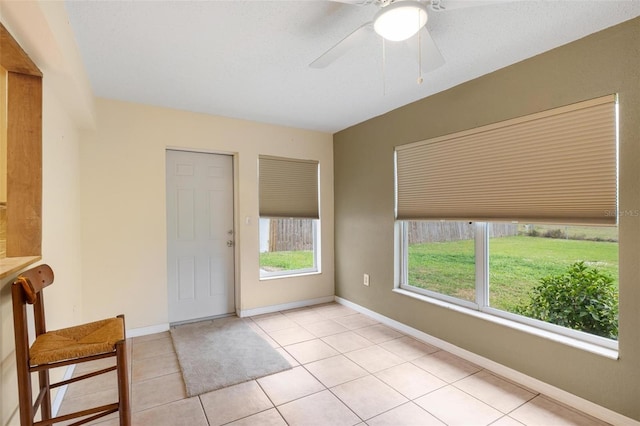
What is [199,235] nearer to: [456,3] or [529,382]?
[456,3]

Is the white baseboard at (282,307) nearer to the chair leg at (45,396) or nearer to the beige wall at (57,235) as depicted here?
the beige wall at (57,235)

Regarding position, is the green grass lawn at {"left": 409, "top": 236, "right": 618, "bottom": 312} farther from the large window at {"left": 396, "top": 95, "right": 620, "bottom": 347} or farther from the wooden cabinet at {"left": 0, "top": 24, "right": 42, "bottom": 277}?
the wooden cabinet at {"left": 0, "top": 24, "right": 42, "bottom": 277}

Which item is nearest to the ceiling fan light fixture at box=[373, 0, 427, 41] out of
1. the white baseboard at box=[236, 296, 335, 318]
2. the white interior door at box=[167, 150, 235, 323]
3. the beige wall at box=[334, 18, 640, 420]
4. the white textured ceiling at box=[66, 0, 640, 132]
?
the white textured ceiling at box=[66, 0, 640, 132]

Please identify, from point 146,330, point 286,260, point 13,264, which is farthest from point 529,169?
point 146,330

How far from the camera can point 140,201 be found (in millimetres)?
3229

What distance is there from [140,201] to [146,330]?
1.37 meters

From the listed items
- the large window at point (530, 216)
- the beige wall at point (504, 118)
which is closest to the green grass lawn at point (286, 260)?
the beige wall at point (504, 118)

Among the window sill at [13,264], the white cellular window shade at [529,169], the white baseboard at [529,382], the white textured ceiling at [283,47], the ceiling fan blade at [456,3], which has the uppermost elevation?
the white textured ceiling at [283,47]

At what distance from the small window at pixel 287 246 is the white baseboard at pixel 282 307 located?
1.31 feet

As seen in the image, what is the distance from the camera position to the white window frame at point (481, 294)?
2.14m

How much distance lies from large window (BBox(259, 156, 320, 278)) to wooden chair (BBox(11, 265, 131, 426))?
234 centimetres

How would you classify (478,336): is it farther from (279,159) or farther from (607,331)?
(279,159)

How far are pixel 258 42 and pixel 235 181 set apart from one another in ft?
6.63

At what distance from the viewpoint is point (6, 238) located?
5.53 feet
